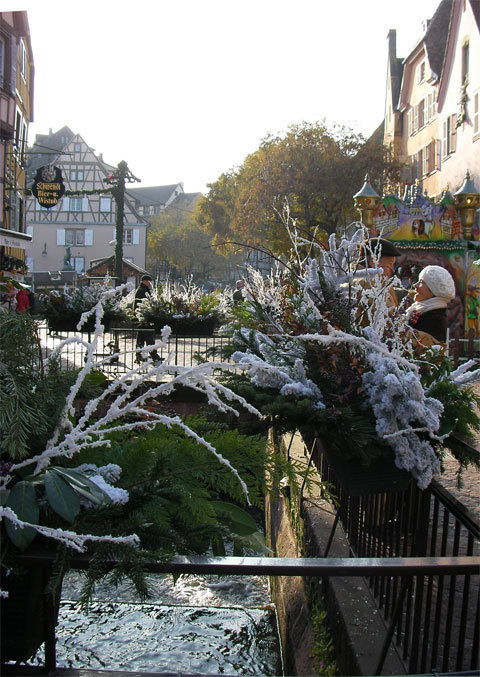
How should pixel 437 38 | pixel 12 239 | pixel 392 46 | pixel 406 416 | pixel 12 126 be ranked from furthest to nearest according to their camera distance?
pixel 392 46
pixel 437 38
pixel 12 126
pixel 12 239
pixel 406 416

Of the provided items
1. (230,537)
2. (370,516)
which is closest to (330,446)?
(370,516)

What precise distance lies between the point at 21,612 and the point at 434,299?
4390 mm

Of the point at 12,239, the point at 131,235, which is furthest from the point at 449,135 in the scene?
the point at 131,235

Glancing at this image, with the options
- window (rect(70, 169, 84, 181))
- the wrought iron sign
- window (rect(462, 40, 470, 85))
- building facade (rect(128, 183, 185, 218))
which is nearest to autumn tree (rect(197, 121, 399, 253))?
window (rect(462, 40, 470, 85))

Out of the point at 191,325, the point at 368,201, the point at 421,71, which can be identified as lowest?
the point at 191,325

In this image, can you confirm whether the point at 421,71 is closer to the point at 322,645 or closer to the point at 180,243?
the point at 180,243

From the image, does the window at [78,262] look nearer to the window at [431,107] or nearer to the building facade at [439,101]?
the building facade at [439,101]

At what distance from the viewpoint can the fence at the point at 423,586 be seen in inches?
90.9

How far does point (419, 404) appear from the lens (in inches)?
102

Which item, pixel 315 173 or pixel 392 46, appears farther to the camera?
pixel 392 46

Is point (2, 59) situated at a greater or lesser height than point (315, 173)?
greater

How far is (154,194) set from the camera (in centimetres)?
9344

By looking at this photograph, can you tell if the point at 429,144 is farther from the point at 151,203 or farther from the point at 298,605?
the point at 151,203

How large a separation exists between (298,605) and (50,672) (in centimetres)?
248
